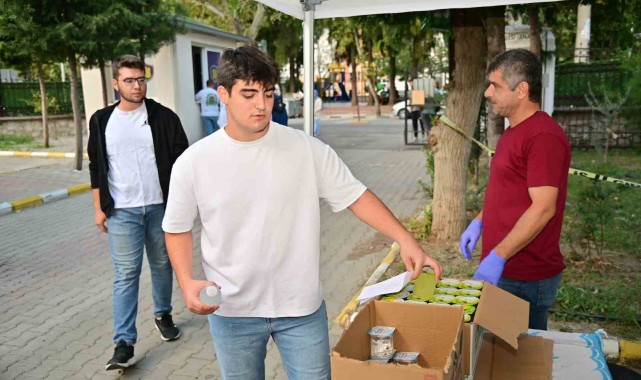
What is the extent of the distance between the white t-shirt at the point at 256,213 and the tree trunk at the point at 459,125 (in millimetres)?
4375

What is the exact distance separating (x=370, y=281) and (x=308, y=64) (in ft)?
7.65

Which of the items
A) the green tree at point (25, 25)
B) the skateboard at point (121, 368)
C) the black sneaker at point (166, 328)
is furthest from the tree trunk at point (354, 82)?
the skateboard at point (121, 368)

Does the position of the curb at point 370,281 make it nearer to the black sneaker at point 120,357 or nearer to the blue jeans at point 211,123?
the black sneaker at point 120,357

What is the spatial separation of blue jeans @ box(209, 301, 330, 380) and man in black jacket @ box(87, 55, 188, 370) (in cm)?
180

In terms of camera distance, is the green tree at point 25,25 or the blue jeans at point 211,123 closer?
the green tree at point 25,25

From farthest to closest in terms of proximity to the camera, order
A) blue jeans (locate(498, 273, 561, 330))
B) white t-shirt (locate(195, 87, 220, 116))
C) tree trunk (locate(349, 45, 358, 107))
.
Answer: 1. tree trunk (locate(349, 45, 358, 107))
2. white t-shirt (locate(195, 87, 220, 116))
3. blue jeans (locate(498, 273, 561, 330))

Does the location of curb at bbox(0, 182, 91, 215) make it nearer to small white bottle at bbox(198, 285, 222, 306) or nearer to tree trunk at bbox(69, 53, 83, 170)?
tree trunk at bbox(69, 53, 83, 170)

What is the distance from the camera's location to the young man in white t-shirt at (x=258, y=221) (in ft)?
7.29

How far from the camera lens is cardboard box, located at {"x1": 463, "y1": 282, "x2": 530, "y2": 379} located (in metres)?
2.28

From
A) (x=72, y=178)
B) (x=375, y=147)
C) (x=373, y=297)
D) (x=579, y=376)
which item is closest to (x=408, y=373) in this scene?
(x=373, y=297)

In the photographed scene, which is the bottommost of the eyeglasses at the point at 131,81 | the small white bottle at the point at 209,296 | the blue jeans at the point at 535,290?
the blue jeans at the point at 535,290

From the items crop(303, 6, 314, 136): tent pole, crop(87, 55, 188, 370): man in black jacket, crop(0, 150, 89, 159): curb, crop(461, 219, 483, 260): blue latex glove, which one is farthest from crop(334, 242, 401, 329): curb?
crop(0, 150, 89, 159): curb

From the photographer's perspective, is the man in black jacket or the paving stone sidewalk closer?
the man in black jacket

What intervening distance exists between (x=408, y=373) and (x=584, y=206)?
4835 millimetres
